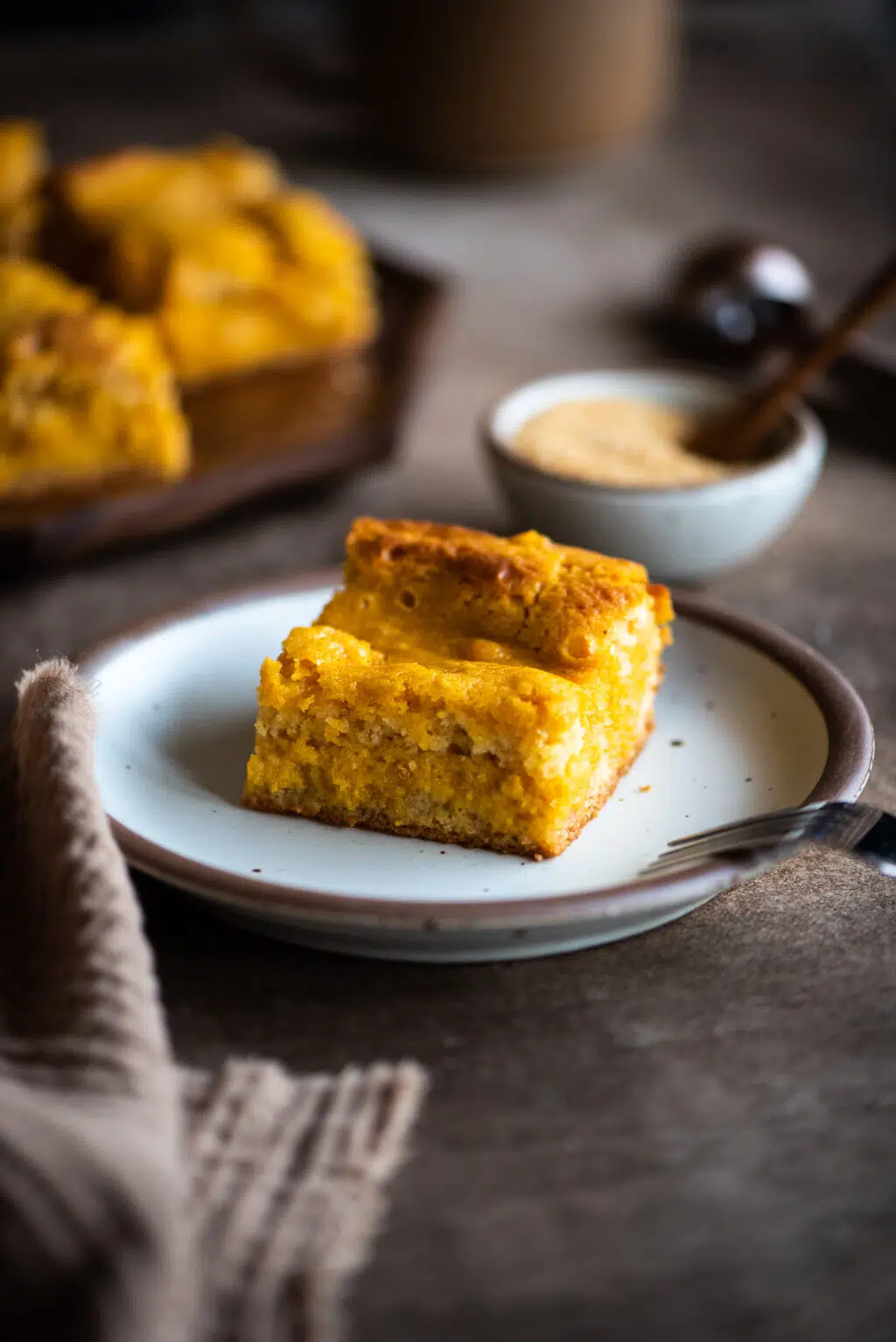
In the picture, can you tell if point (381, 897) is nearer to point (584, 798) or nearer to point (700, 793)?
point (584, 798)

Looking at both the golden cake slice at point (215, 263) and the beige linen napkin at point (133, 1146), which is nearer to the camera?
the beige linen napkin at point (133, 1146)

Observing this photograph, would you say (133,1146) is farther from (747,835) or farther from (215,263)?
(215,263)

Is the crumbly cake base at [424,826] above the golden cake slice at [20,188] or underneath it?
above

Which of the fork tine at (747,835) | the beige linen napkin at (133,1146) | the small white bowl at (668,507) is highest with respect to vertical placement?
the fork tine at (747,835)

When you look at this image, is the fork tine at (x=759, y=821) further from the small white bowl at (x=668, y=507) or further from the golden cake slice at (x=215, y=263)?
the golden cake slice at (x=215, y=263)

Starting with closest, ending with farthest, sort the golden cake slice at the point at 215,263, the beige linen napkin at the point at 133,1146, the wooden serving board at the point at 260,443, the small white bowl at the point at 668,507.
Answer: the beige linen napkin at the point at 133,1146
the small white bowl at the point at 668,507
the wooden serving board at the point at 260,443
the golden cake slice at the point at 215,263

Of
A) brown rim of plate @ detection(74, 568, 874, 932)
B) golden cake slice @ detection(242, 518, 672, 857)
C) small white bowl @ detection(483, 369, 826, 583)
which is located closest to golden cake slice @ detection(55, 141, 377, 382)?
small white bowl @ detection(483, 369, 826, 583)

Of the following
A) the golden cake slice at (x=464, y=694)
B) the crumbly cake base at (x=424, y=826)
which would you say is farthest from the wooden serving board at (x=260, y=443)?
the crumbly cake base at (x=424, y=826)
